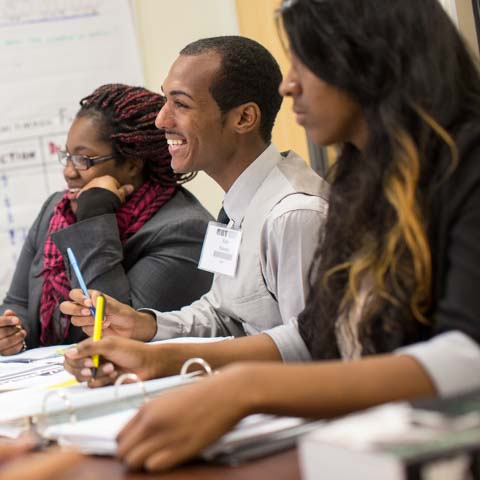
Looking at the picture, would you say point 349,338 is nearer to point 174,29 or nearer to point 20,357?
point 20,357

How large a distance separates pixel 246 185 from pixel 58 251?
86 cm

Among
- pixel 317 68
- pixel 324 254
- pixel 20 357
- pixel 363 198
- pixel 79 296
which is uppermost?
pixel 317 68

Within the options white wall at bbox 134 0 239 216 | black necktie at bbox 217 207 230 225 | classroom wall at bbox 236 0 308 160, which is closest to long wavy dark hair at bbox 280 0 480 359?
black necktie at bbox 217 207 230 225

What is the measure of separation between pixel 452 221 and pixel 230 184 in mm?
1129

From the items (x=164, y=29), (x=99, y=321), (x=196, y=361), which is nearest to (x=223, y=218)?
(x=99, y=321)

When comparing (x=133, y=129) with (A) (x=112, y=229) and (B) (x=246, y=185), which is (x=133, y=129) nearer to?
(A) (x=112, y=229)

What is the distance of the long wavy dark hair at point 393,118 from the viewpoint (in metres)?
1.10

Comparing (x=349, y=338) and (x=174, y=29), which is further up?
(x=174, y=29)

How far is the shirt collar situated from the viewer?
2018 mm

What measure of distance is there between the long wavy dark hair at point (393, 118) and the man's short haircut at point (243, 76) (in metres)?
0.85

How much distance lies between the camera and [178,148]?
2.19 meters

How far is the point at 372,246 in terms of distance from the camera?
1193mm

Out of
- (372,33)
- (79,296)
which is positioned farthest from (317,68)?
(79,296)

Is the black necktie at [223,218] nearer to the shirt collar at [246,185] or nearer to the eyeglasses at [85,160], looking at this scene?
the shirt collar at [246,185]
